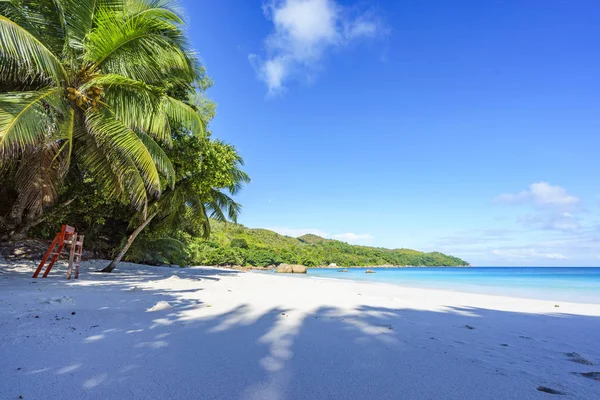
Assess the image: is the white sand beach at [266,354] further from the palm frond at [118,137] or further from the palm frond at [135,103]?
the palm frond at [135,103]

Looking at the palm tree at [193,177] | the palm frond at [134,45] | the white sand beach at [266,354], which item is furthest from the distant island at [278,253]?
the white sand beach at [266,354]

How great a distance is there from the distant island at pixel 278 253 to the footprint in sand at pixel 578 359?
45.9 feet

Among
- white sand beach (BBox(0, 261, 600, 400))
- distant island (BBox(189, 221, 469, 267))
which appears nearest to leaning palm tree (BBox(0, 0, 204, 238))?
white sand beach (BBox(0, 261, 600, 400))

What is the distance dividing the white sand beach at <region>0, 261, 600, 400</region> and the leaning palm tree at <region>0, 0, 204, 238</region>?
3.12 metres

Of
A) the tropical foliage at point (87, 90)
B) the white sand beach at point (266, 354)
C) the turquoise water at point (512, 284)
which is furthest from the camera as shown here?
the turquoise water at point (512, 284)

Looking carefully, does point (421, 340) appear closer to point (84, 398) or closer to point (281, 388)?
point (281, 388)

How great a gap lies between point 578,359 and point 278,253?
52.7 m

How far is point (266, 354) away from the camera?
2.72m

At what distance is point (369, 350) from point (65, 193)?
11.4 m

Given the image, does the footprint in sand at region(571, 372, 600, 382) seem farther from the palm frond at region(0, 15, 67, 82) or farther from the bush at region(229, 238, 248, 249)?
the bush at region(229, 238, 248, 249)

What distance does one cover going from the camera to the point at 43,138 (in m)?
5.76

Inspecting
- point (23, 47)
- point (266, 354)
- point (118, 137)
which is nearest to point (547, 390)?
point (266, 354)

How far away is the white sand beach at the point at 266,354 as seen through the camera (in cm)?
204

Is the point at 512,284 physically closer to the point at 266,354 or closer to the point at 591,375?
the point at 591,375
